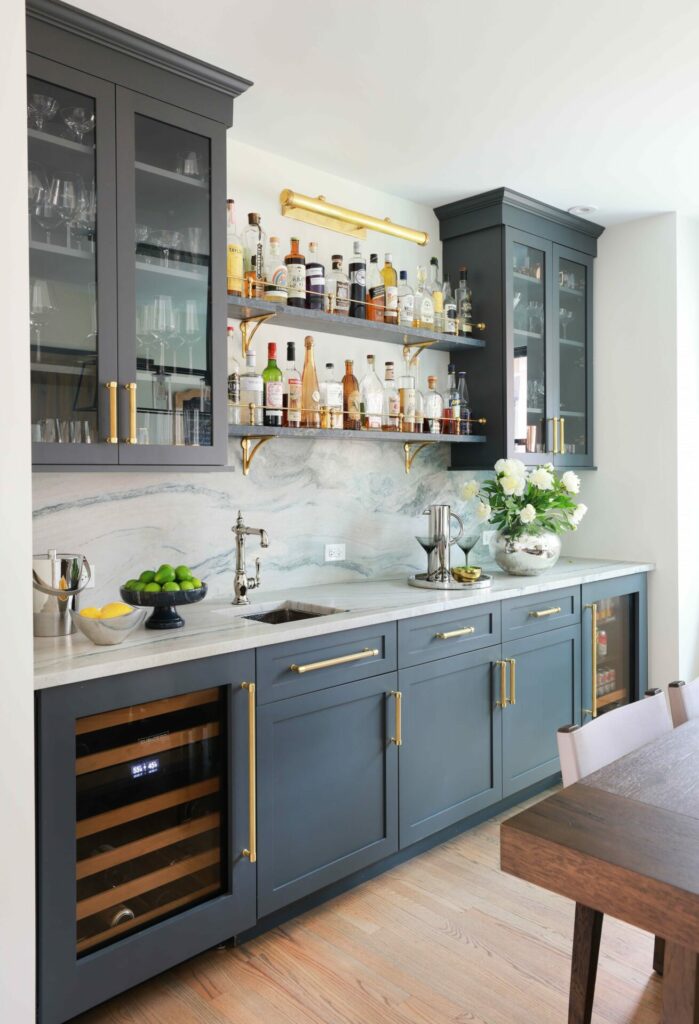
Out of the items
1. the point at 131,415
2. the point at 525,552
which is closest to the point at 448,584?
the point at 525,552

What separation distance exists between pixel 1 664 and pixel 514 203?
114 inches

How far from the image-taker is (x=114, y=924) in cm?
194

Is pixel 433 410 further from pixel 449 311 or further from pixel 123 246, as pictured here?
pixel 123 246

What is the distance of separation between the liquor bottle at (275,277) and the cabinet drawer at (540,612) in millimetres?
1416

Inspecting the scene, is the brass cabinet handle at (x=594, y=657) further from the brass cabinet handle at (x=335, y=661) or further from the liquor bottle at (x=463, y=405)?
the brass cabinet handle at (x=335, y=661)

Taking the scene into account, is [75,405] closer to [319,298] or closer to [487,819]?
[319,298]

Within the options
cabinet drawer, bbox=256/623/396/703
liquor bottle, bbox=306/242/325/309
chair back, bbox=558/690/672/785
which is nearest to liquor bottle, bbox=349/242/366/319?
liquor bottle, bbox=306/242/325/309

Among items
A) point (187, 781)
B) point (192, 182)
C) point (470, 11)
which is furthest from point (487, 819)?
point (470, 11)

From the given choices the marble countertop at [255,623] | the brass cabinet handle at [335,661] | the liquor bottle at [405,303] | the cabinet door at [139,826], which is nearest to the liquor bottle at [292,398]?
the liquor bottle at [405,303]

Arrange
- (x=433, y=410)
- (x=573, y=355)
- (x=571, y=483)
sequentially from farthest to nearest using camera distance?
(x=573, y=355), (x=571, y=483), (x=433, y=410)

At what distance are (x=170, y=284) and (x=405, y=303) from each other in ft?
3.77

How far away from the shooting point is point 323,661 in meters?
2.34

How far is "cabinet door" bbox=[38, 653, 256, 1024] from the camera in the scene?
5.86ft

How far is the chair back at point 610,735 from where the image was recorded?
1724 mm
